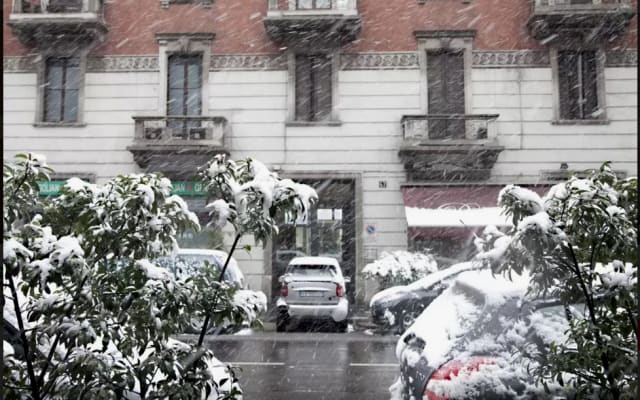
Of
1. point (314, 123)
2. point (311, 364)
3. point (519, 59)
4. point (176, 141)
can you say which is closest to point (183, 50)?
point (176, 141)

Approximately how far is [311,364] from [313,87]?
36.2 feet

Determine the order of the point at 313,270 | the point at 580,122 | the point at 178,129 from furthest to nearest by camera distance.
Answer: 1. the point at 580,122
2. the point at 178,129
3. the point at 313,270

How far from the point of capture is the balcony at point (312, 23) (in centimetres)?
1803

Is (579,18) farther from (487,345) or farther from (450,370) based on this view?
(450,370)

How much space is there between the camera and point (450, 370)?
174 inches

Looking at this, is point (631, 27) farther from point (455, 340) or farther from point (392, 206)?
point (455, 340)

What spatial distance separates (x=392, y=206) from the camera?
18.5 meters

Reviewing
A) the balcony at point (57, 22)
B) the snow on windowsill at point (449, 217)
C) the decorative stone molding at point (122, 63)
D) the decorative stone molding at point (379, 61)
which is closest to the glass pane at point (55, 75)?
the balcony at point (57, 22)

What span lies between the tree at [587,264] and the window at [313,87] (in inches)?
601

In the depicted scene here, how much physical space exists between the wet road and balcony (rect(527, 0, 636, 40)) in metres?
11.0

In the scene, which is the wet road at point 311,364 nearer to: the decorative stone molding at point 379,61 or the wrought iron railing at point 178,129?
the wrought iron railing at point 178,129

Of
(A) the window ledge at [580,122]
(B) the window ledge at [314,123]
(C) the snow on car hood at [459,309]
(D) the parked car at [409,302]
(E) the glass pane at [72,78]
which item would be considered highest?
(E) the glass pane at [72,78]

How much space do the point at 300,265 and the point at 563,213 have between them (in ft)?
34.1

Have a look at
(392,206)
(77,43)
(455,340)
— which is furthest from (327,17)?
(455,340)
